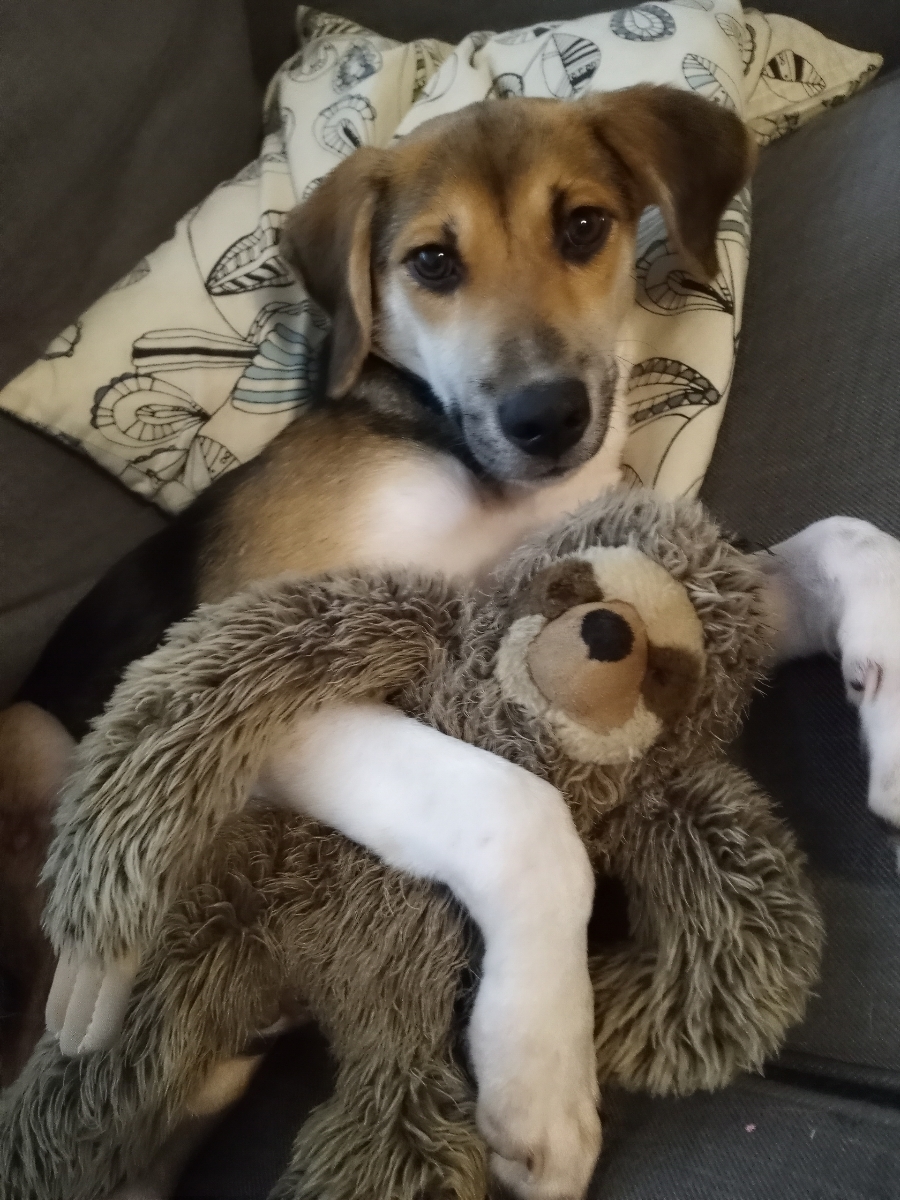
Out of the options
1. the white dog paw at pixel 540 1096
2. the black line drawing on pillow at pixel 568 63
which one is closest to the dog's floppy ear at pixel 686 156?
the black line drawing on pillow at pixel 568 63

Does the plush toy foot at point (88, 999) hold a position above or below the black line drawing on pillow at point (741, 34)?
below

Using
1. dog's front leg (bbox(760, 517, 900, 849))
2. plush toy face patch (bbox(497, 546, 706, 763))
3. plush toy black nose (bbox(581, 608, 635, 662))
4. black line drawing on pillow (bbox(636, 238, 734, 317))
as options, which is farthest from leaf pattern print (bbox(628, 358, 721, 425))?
plush toy black nose (bbox(581, 608, 635, 662))

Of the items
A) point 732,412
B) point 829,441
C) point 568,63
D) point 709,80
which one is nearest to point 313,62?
point 568,63

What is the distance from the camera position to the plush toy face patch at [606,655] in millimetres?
892

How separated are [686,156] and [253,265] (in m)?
0.85

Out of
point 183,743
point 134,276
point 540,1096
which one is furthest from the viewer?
point 134,276

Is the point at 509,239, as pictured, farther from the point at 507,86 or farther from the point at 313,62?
the point at 313,62

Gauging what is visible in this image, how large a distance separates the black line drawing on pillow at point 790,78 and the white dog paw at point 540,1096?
185 centimetres

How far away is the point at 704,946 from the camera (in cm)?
89

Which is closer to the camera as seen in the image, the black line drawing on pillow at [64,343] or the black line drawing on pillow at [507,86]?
the black line drawing on pillow at [64,343]

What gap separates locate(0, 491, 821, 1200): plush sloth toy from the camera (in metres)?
0.89

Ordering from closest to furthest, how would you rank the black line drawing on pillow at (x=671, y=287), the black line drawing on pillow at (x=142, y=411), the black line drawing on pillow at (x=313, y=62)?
the black line drawing on pillow at (x=671, y=287)
the black line drawing on pillow at (x=142, y=411)
the black line drawing on pillow at (x=313, y=62)

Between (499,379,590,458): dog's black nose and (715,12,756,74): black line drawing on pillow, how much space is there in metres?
1.01

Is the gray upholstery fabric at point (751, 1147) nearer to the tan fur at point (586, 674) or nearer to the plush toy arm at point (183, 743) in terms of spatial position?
the tan fur at point (586, 674)
